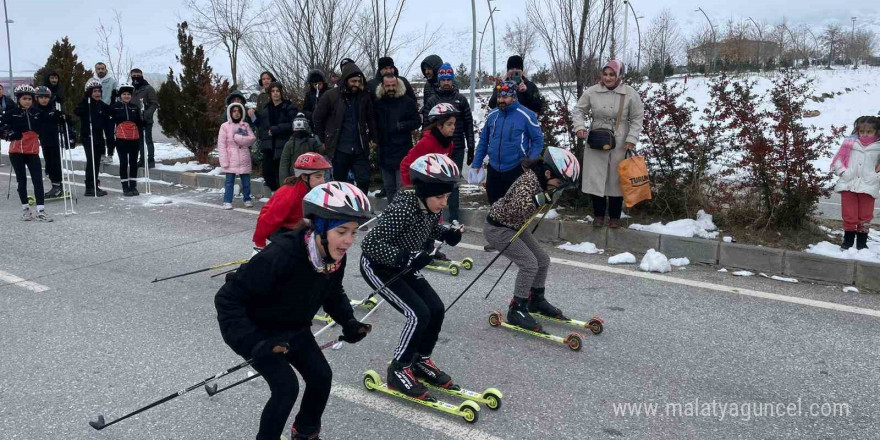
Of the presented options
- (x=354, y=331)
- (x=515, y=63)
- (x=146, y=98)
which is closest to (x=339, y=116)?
(x=515, y=63)

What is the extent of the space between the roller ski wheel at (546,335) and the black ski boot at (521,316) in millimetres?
30

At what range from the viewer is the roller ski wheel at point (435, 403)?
4.07 m

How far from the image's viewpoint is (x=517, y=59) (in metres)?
8.70

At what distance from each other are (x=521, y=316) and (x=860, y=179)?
4.26m

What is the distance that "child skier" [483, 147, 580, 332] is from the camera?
17.3 ft

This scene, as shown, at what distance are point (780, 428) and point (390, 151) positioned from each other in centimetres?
603

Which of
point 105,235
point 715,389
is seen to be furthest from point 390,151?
point 715,389

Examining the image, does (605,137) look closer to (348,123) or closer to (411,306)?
(348,123)

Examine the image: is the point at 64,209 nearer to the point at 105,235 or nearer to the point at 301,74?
the point at 105,235

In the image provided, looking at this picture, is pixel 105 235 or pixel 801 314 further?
pixel 105 235

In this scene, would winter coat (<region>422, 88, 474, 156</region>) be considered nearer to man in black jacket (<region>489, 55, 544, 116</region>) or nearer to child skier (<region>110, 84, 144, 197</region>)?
man in black jacket (<region>489, 55, 544, 116</region>)

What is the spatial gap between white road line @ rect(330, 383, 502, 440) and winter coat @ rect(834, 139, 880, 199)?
17.8 feet

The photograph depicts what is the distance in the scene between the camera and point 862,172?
7.11m

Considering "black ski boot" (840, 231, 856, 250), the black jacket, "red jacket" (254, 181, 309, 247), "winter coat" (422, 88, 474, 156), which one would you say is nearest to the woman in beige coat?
"winter coat" (422, 88, 474, 156)
